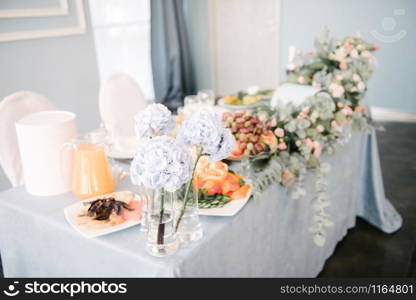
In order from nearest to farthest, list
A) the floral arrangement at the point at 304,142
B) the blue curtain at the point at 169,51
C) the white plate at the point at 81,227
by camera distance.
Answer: the white plate at the point at 81,227 → the floral arrangement at the point at 304,142 → the blue curtain at the point at 169,51

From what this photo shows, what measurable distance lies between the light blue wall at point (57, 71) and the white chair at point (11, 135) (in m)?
1.00

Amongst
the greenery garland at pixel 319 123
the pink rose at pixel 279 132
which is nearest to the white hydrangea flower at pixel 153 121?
the greenery garland at pixel 319 123

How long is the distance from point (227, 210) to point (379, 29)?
4049 mm

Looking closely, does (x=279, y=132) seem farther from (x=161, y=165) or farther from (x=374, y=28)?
(x=374, y=28)

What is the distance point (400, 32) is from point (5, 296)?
177 inches

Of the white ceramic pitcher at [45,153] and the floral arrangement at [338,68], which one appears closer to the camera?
the white ceramic pitcher at [45,153]

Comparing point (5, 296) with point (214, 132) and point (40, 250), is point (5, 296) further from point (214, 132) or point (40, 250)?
point (214, 132)

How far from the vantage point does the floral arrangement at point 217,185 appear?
3.79 ft

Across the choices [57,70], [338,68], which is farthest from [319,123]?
[57,70]

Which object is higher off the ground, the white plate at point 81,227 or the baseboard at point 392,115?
the white plate at point 81,227

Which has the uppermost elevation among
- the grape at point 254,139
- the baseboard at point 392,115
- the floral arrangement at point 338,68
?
the floral arrangement at point 338,68

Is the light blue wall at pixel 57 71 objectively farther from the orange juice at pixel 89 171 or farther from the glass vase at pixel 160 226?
the glass vase at pixel 160 226

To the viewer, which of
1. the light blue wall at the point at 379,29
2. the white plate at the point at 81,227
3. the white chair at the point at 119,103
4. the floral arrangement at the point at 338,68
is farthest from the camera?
the light blue wall at the point at 379,29

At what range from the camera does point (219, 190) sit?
1.19m
